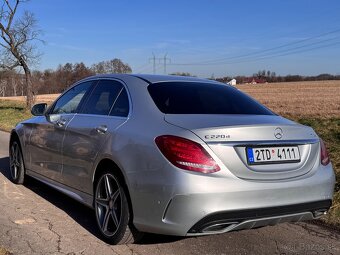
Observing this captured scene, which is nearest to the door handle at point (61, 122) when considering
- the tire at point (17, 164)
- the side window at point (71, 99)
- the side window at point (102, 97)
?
the side window at point (71, 99)

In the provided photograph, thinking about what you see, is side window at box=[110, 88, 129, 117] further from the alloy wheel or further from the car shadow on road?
the car shadow on road

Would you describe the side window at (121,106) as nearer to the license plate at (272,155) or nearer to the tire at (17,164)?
the license plate at (272,155)

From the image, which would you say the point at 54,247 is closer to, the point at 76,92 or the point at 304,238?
the point at 76,92

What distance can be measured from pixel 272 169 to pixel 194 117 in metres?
0.78

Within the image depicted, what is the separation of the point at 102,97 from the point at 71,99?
0.82 m

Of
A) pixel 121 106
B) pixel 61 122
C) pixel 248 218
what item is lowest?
pixel 248 218

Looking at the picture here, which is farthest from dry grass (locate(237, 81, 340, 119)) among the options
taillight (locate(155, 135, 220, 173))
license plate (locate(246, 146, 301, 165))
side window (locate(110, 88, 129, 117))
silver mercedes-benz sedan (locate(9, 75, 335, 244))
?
taillight (locate(155, 135, 220, 173))

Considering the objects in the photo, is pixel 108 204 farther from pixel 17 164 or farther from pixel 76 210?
pixel 17 164

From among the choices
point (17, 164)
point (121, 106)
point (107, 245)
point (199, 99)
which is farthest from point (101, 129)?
point (17, 164)

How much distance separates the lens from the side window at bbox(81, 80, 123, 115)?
4.84 m

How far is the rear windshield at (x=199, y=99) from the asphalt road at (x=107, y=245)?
1236 millimetres

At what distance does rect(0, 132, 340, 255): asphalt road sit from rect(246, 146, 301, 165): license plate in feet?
3.11

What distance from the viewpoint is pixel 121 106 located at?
15.2 feet

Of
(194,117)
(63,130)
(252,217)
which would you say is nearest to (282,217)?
(252,217)
